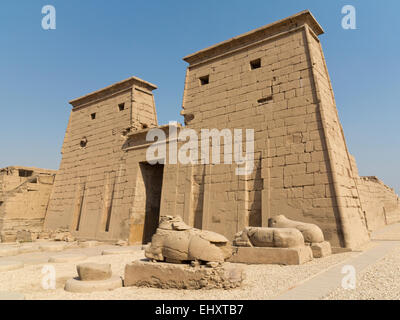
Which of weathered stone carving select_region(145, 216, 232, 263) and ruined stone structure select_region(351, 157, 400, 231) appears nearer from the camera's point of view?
weathered stone carving select_region(145, 216, 232, 263)

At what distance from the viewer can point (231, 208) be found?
8.45 m

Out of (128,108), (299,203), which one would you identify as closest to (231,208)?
(299,203)

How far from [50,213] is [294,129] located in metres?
12.7

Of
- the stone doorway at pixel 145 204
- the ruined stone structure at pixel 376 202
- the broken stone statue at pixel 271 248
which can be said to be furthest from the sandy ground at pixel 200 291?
the ruined stone structure at pixel 376 202

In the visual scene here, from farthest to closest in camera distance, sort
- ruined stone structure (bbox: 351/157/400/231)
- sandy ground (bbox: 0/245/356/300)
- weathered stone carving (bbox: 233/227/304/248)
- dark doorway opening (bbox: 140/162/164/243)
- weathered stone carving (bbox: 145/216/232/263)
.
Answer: dark doorway opening (bbox: 140/162/164/243) < ruined stone structure (bbox: 351/157/400/231) < weathered stone carving (bbox: 233/227/304/248) < weathered stone carving (bbox: 145/216/232/263) < sandy ground (bbox: 0/245/356/300)

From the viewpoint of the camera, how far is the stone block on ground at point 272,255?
16.4ft

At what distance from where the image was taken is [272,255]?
5199 millimetres

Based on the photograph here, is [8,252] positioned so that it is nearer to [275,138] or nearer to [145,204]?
[145,204]

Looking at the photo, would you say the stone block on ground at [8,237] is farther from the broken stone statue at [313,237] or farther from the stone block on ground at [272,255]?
the broken stone statue at [313,237]

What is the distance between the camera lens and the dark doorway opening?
11508 mm

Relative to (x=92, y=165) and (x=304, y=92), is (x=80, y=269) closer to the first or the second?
(x=304, y=92)

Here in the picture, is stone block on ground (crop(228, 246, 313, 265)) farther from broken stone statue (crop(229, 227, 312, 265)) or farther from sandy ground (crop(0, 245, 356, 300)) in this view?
sandy ground (crop(0, 245, 356, 300))

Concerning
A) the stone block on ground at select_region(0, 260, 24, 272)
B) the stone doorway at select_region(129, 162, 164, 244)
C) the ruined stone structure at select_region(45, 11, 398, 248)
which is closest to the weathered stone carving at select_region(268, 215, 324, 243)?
the ruined stone structure at select_region(45, 11, 398, 248)

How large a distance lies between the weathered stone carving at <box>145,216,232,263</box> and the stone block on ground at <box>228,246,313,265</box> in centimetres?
138
